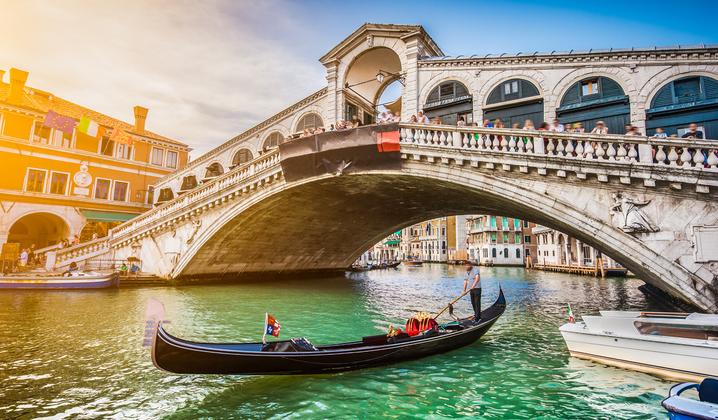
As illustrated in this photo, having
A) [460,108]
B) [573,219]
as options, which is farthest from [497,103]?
[573,219]

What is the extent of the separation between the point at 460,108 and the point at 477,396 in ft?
36.3

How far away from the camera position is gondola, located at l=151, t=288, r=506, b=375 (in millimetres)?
4238

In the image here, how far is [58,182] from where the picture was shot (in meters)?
20.9

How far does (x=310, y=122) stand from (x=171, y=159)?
45.2 feet

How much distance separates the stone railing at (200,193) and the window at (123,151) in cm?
737

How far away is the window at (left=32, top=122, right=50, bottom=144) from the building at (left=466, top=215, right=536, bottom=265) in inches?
1781

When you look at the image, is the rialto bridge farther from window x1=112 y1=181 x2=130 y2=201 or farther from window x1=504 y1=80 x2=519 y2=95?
window x1=112 y1=181 x2=130 y2=201

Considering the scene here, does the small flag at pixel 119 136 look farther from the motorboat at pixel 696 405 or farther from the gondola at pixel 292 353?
the motorboat at pixel 696 405

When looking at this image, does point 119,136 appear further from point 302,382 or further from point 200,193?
point 302,382

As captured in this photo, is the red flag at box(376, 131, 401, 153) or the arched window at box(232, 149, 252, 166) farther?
the arched window at box(232, 149, 252, 166)

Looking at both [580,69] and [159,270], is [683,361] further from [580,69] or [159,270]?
[159,270]

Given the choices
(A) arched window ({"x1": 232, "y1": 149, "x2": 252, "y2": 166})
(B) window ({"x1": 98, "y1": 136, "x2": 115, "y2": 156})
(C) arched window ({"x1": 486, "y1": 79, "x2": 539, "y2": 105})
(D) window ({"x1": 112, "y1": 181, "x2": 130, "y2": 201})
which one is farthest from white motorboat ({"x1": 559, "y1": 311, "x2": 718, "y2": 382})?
(B) window ({"x1": 98, "y1": 136, "x2": 115, "y2": 156})

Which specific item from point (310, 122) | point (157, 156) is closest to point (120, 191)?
point (157, 156)

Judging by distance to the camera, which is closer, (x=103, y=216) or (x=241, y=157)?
(x=241, y=157)
